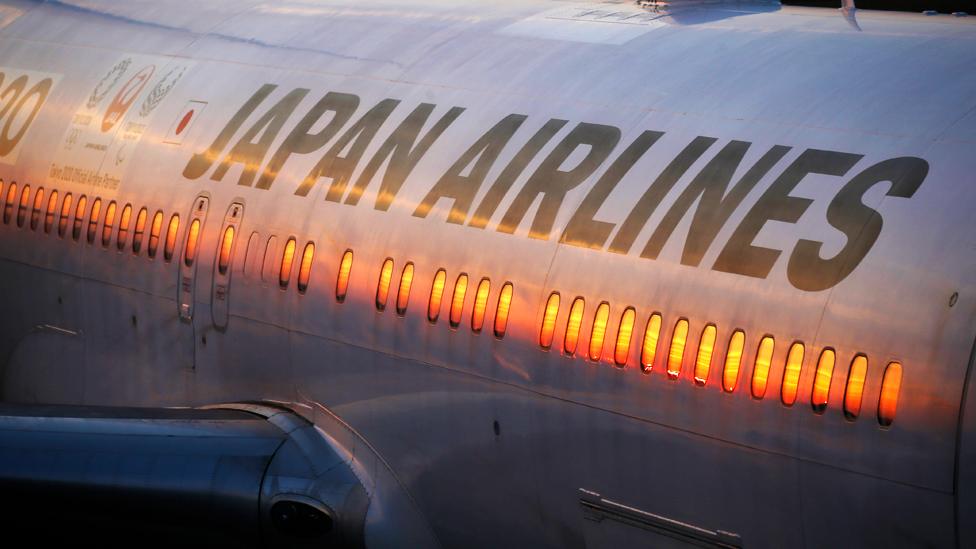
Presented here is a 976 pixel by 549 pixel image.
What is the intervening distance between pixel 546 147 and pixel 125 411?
384 centimetres

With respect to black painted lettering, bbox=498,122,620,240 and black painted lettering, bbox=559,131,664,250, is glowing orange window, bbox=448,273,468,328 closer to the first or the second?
black painted lettering, bbox=498,122,620,240

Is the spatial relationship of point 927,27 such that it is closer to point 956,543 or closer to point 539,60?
point 539,60

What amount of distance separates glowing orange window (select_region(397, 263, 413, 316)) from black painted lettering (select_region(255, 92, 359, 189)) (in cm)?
173

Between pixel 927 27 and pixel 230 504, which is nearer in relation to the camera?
pixel 927 27

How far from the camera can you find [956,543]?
677 cm

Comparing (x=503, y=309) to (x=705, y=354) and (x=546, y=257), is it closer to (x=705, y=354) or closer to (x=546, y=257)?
(x=546, y=257)

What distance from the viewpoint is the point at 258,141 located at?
11.9 meters

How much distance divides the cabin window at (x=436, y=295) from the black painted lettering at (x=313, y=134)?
79.9 inches

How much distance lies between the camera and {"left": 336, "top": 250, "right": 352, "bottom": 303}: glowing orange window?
10.5 meters

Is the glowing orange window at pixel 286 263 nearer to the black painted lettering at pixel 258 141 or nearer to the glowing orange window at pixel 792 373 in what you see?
the black painted lettering at pixel 258 141

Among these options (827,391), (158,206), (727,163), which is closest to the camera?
(827,391)

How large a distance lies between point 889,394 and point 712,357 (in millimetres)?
1085

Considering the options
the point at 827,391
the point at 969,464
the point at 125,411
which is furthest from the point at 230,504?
the point at 969,464

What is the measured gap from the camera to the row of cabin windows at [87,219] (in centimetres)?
1243
